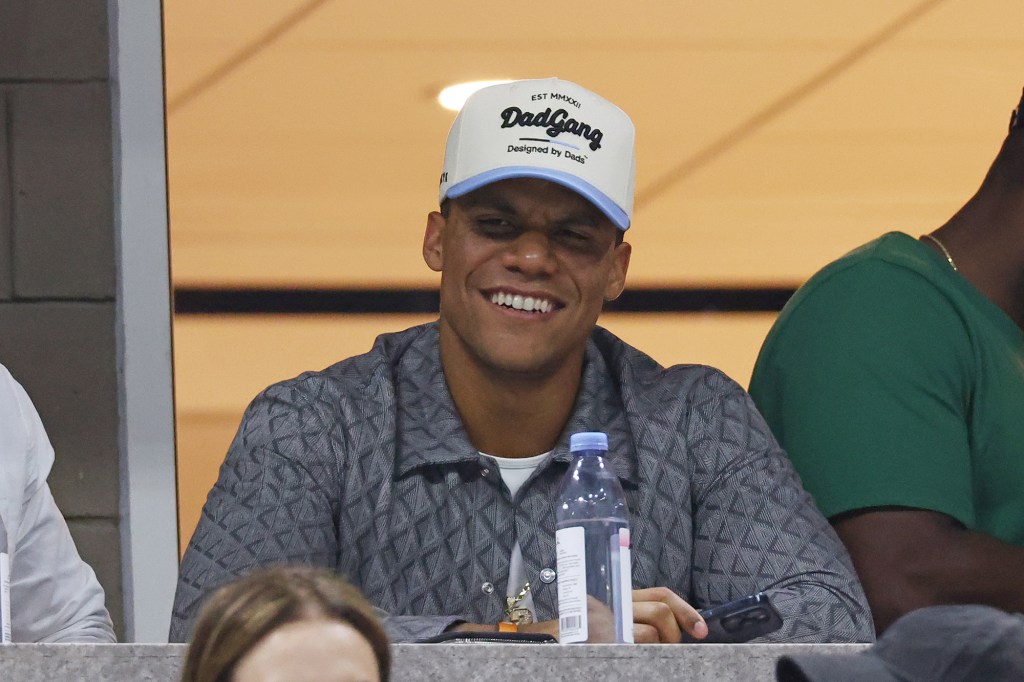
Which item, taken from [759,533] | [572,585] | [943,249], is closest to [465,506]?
[759,533]

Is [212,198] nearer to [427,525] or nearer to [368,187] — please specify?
[368,187]

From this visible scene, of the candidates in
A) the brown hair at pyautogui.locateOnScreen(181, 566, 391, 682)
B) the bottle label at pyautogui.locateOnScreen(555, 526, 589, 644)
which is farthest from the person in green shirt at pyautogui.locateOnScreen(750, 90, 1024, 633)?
the brown hair at pyautogui.locateOnScreen(181, 566, 391, 682)

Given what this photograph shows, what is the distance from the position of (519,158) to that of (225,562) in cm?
77

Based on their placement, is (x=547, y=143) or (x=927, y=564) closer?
(x=927, y=564)

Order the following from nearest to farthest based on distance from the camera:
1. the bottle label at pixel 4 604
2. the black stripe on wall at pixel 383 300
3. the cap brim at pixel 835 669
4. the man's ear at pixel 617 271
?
the cap brim at pixel 835 669, the bottle label at pixel 4 604, the man's ear at pixel 617 271, the black stripe on wall at pixel 383 300

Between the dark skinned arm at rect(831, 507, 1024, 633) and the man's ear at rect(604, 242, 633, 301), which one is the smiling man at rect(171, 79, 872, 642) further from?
the dark skinned arm at rect(831, 507, 1024, 633)

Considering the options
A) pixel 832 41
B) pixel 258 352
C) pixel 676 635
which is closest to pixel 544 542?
pixel 676 635

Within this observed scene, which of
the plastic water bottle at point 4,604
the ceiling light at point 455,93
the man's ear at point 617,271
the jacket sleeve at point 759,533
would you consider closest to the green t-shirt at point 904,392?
the jacket sleeve at point 759,533

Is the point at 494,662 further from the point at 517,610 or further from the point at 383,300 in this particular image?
the point at 383,300

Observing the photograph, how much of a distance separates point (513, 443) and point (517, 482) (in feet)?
0.25

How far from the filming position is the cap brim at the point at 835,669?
1.33m

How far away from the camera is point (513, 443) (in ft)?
9.08

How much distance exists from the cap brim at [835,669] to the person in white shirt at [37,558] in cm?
154

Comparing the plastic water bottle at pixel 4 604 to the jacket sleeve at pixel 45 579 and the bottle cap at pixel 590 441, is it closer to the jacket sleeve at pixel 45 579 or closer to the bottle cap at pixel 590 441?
the jacket sleeve at pixel 45 579
